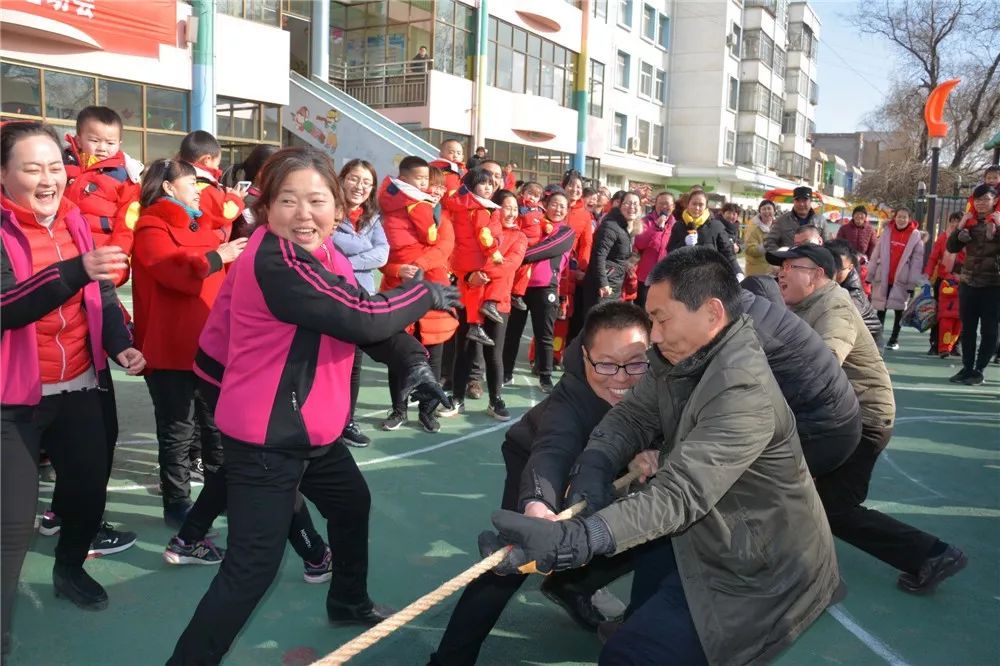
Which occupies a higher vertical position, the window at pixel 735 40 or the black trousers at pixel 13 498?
the window at pixel 735 40

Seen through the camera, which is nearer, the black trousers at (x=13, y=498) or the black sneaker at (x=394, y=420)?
the black trousers at (x=13, y=498)

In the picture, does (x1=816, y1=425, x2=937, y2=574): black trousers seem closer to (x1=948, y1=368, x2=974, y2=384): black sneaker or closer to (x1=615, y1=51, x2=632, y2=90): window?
(x1=948, y1=368, x2=974, y2=384): black sneaker

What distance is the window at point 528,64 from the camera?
2597cm

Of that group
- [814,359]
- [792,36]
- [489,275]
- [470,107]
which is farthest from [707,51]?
[814,359]

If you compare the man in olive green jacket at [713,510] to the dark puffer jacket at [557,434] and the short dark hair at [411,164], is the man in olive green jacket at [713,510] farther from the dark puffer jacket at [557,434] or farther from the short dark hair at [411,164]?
the short dark hair at [411,164]

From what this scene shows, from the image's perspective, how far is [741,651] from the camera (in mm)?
2227

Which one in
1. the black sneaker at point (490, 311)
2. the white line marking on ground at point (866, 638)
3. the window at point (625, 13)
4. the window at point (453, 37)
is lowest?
the white line marking on ground at point (866, 638)

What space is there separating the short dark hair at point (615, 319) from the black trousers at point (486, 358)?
335 cm

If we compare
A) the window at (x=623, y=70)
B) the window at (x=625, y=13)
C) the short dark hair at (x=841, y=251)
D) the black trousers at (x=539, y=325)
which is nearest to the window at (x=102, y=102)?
the black trousers at (x=539, y=325)

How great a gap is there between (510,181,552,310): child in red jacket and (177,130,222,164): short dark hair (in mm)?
3126

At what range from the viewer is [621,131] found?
36969 millimetres

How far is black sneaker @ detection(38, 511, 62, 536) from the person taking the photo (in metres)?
3.84

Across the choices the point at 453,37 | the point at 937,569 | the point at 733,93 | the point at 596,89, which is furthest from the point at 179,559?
the point at 733,93

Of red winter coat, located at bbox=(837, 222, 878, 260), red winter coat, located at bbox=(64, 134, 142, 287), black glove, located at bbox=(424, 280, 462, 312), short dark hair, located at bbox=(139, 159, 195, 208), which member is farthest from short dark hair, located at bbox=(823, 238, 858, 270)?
red winter coat, located at bbox=(837, 222, 878, 260)
